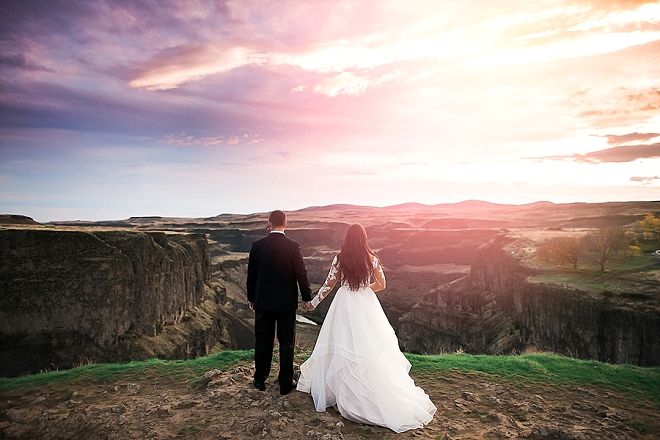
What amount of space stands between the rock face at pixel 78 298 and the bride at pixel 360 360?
36.4 m

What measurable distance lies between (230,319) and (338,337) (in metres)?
76.0

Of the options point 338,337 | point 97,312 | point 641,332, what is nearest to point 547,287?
point 641,332

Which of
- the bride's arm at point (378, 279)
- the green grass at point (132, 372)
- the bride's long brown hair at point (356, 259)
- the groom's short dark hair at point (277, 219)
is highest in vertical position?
the groom's short dark hair at point (277, 219)

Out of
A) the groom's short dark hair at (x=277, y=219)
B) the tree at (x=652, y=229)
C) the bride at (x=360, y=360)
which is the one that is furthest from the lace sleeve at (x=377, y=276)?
the tree at (x=652, y=229)

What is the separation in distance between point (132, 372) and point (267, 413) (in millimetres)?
4778

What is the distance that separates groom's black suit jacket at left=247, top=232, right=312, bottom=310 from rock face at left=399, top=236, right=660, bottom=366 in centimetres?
989

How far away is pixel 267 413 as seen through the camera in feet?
23.0

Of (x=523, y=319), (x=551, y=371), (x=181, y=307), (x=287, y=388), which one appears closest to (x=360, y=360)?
(x=287, y=388)

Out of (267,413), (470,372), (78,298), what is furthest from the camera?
(78,298)

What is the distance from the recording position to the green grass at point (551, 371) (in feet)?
31.0

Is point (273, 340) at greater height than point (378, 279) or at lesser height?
lesser

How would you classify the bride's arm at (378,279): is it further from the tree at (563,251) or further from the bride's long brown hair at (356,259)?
the tree at (563,251)

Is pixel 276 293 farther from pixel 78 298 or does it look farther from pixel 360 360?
pixel 78 298

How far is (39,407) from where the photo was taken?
25.1ft
